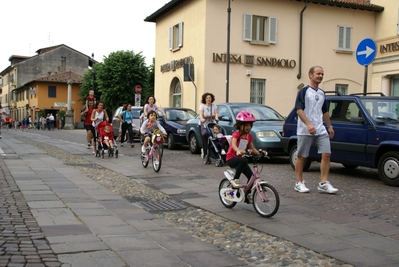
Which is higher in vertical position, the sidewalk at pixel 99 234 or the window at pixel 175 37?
the window at pixel 175 37

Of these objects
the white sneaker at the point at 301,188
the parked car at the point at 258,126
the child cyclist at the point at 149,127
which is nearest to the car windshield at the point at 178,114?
the parked car at the point at 258,126

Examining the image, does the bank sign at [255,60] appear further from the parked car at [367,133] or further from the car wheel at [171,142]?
the parked car at [367,133]

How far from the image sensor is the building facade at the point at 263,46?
77.4ft

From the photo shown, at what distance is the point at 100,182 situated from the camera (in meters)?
8.97

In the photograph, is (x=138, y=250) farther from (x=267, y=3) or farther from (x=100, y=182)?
(x=267, y=3)

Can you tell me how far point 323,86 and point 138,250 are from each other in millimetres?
23008

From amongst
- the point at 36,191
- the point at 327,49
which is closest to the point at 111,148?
the point at 36,191

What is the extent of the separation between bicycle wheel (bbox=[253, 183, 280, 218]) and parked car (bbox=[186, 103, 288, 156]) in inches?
222

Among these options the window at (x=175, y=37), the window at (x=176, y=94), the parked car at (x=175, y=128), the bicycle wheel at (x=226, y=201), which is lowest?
the bicycle wheel at (x=226, y=201)

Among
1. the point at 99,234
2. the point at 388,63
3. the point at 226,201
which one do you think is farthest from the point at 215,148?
the point at 388,63

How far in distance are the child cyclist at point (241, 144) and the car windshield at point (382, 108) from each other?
377 centimetres

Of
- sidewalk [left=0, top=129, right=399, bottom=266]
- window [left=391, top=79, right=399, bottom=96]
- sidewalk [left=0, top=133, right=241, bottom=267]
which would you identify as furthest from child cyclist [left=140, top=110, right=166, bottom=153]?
window [left=391, top=79, right=399, bottom=96]

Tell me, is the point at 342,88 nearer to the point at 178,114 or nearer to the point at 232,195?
the point at 178,114

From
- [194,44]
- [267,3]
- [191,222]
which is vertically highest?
[267,3]
